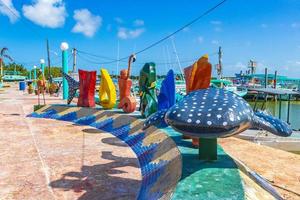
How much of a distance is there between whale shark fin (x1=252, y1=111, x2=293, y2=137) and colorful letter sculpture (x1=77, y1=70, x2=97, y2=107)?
10.6m

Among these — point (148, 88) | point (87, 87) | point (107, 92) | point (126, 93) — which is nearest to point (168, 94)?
point (148, 88)

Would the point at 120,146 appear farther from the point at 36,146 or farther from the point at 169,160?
the point at 169,160

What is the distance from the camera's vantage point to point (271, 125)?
5285 mm

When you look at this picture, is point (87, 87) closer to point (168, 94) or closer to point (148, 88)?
point (148, 88)

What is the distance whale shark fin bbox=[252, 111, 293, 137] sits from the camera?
5.06 meters

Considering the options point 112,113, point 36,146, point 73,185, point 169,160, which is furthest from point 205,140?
point 112,113

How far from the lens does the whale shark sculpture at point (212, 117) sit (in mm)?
4467

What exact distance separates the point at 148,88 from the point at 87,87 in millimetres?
4666

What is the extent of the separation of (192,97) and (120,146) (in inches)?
206

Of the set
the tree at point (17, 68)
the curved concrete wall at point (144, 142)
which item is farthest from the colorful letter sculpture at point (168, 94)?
the tree at point (17, 68)

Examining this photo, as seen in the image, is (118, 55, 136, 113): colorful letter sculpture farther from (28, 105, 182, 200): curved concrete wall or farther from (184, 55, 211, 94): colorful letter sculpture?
(184, 55, 211, 94): colorful letter sculpture

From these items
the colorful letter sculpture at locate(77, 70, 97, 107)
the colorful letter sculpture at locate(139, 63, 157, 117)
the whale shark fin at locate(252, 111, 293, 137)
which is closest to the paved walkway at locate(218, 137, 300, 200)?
the whale shark fin at locate(252, 111, 293, 137)

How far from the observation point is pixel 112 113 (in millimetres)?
13562

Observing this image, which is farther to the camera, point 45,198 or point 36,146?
point 36,146
